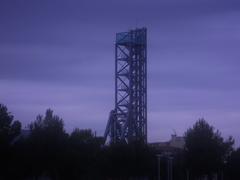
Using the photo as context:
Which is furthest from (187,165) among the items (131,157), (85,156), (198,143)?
(85,156)

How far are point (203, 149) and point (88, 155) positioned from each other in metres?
16.2

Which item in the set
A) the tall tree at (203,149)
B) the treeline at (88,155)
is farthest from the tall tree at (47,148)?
the tall tree at (203,149)

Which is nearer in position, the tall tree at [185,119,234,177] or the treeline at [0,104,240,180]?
the treeline at [0,104,240,180]

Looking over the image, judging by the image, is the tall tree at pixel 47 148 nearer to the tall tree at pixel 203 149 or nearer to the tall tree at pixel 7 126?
the tall tree at pixel 7 126

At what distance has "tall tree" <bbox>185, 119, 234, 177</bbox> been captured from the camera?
63750 mm

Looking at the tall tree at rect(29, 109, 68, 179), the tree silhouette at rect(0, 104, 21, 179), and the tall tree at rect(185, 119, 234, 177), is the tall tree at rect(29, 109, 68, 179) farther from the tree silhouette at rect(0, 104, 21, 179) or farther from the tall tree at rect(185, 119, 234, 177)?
the tall tree at rect(185, 119, 234, 177)

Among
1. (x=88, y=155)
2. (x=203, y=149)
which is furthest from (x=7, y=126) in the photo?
(x=203, y=149)

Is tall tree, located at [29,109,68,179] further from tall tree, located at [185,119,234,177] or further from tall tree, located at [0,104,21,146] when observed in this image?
tall tree, located at [185,119,234,177]

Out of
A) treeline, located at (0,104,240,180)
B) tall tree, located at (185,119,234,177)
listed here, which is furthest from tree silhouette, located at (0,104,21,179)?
tall tree, located at (185,119,234,177)

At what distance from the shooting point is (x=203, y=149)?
64.1m

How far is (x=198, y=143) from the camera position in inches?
2544

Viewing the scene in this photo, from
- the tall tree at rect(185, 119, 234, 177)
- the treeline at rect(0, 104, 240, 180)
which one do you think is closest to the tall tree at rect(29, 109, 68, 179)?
the treeline at rect(0, 104, 240, 180)

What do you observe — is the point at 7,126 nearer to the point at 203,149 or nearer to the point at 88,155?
the point at 88,155

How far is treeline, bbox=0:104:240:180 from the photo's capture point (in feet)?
159
